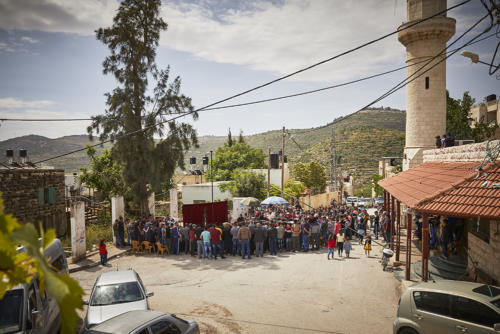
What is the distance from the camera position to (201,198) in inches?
1452

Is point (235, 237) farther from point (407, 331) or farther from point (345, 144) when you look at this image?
point (345, 144)

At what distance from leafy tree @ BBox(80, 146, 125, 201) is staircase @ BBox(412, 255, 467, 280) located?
23107 millimetres

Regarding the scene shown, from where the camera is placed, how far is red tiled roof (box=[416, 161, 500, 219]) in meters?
7.42

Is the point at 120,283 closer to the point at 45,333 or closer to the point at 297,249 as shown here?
the point at 45,333

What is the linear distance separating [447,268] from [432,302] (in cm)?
561

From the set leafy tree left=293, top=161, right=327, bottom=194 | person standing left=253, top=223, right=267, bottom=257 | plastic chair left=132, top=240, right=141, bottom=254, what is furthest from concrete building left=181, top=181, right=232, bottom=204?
person standing left=253, top=223, right=267, bottom=257

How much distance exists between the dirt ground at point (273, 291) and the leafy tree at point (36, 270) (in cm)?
787

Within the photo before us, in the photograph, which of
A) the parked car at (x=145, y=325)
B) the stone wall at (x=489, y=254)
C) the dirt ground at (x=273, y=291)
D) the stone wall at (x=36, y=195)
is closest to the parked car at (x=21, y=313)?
the parked car at (x=145, y=325)

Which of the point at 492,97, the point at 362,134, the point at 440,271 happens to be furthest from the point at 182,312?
the point at 362,134

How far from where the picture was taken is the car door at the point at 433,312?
21.8 feet

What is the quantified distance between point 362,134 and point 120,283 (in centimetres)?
9454

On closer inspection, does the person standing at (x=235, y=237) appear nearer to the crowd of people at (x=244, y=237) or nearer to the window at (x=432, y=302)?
the crowd of people at (x=244, y=237)

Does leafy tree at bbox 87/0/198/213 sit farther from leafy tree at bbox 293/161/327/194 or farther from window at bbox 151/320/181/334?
leafy tree at bbox 293/161/327/194

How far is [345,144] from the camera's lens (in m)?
91.2
